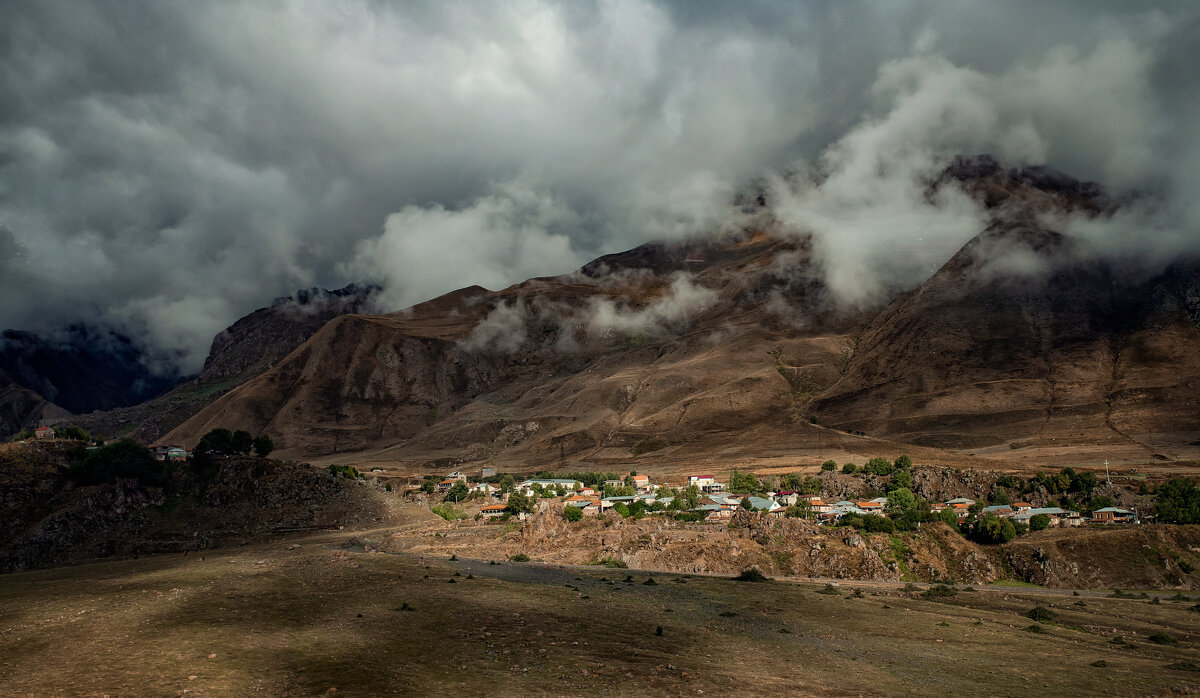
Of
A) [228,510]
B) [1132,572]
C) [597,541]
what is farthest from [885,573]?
[228,510]

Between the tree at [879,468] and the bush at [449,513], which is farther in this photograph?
the tree at [879,468]

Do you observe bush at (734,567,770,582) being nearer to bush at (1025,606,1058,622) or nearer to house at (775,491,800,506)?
bush at (1025,606,1058,622)

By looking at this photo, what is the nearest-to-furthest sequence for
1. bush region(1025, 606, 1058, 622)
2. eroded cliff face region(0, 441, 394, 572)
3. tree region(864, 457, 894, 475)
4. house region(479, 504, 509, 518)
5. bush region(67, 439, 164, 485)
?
bush region(1025, 606, 1058, 622), eroded cliff face region(0, 441, 394, 572), bush region(67, 439, 164, 485), house region(479, 504, 509, 518), tree region(864, 457, 894, 475)

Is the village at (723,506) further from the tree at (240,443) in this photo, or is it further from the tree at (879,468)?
the tree at (240,443)

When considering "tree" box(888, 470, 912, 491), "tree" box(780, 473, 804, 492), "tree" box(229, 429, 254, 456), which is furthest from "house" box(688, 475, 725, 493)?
"tree" box(229, 429, 254, 456)

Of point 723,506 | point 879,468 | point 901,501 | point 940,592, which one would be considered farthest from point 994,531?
point 879,468

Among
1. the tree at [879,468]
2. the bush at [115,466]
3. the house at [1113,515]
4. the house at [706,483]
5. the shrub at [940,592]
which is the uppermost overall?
the bush at [115,466]

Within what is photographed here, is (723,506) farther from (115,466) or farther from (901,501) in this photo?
(115,466)

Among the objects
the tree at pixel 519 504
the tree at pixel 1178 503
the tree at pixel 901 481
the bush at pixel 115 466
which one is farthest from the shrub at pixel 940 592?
the bush at pixel 115 466
